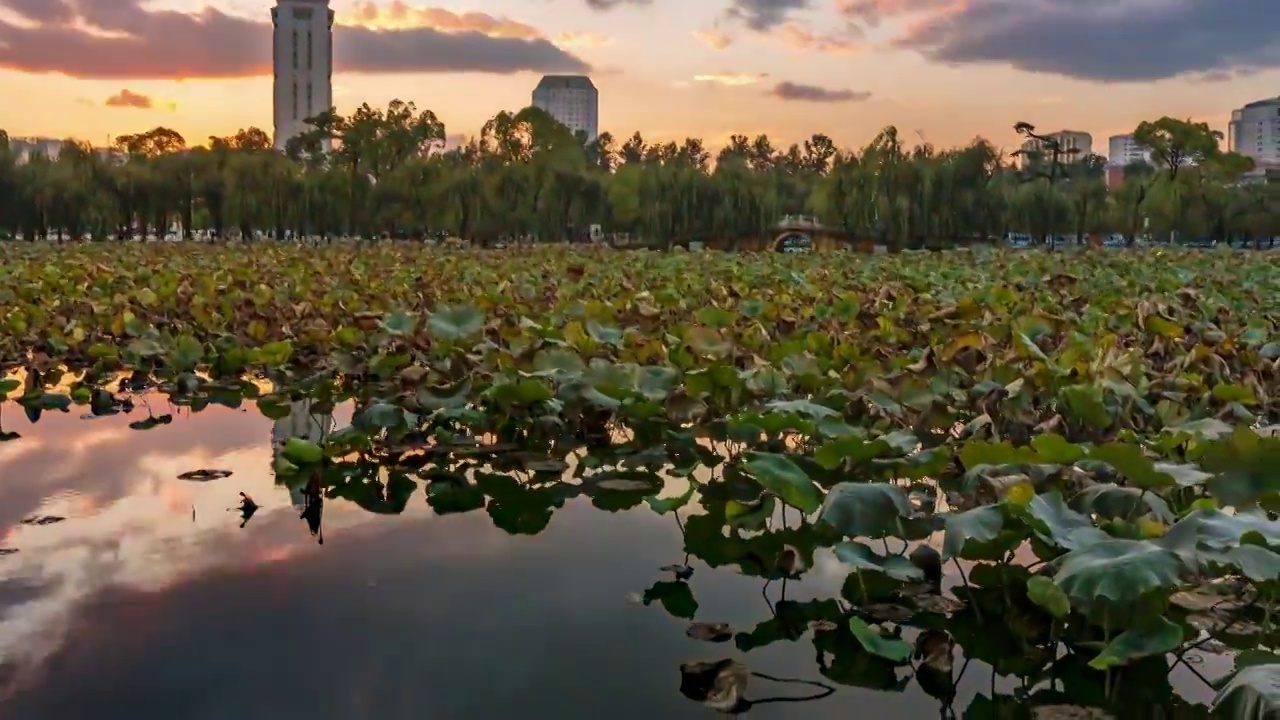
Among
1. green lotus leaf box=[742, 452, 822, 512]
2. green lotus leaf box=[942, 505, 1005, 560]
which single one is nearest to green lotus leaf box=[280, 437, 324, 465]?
green lotus leaf box=[742, 452, 822, 512]

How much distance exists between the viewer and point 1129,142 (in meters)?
169

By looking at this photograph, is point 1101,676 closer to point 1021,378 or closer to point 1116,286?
point 1021,378

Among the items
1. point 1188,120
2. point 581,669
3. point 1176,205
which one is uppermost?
point 1188,120

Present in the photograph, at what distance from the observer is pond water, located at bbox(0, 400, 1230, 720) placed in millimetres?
2562

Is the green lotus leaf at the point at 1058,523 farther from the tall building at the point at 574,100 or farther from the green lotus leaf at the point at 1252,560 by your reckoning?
the tall building at the point at 574,100

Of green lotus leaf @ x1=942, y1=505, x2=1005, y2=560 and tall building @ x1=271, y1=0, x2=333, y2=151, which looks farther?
tall building @ x1=271, y1=0, x2=333, y2=151

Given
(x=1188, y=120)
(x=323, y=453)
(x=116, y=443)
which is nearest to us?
(x=323, y=453)

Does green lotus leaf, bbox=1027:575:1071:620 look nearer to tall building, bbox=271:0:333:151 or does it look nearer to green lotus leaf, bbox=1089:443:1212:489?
green lotus leaf, bbox=1089:443:1212:489

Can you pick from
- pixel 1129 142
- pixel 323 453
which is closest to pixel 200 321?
pixel 323 453

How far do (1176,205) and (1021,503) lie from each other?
126 ft

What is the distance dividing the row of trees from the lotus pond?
24408 millimetres

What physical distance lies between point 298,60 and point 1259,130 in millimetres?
101257

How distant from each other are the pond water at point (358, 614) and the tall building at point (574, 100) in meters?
174

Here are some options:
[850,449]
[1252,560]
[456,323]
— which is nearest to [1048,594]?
[1252,560]
